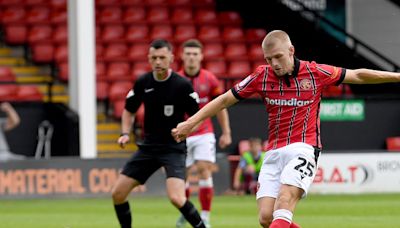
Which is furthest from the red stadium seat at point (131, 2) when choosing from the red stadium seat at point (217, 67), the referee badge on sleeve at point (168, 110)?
the referee badge on sleeve at point (168, 110)

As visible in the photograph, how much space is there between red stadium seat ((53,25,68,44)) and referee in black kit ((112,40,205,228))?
13.8 metres

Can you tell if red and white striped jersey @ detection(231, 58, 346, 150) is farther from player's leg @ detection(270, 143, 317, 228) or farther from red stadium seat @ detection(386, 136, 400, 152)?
red stadium seat @ detection(386, 136, 400, 152)

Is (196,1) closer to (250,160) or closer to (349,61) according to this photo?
(349,61)

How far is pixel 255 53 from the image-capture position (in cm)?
2641

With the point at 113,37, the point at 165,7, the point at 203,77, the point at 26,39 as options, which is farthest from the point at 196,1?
the point at 203,77

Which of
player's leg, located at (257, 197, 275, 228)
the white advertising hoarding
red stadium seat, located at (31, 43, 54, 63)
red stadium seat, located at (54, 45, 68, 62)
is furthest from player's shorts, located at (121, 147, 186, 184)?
red stadium seat, located at (31, 43, 54, 63)

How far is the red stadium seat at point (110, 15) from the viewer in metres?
26.4

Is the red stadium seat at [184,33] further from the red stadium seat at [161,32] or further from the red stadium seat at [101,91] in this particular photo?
the red stadium seat at [101,91]

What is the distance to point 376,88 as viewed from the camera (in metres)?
25.3

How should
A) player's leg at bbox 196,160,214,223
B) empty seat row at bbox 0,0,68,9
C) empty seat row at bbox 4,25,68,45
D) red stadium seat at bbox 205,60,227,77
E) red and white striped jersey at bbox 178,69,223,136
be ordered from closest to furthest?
player's leg at bbox 196,160,214,223 → red and white striped jersey at bbox 178,69,223,136 → empty seat row at bbox 4,25,68,45 → red stadium seat at bbox 205,60,227,77 → empty seat row at bbox 0,0,68,9

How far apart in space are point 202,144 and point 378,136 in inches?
380

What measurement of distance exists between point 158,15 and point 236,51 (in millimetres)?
2208

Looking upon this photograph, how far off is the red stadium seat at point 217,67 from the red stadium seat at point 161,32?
1.26 metres

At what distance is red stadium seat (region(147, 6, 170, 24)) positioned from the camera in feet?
87.8
